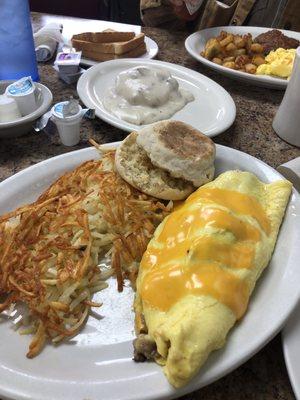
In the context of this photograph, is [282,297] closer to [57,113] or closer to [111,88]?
[57,113]

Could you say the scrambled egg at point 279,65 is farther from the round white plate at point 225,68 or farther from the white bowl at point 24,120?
the white bowl at point 24,120

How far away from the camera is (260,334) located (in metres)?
0.78

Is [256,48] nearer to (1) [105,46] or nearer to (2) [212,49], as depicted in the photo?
(2) [212,49]

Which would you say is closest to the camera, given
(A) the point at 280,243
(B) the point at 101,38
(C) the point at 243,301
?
(C) the point at 243,301

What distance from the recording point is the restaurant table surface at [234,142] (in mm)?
814

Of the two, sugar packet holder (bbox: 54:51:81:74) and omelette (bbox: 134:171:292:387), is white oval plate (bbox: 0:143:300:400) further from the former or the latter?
sugar packet holder (bbox: 54:51:81:74)

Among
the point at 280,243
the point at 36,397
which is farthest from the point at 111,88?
the point at 36,397

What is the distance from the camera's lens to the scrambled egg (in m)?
1.97

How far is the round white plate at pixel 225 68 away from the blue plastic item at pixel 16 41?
896 mm

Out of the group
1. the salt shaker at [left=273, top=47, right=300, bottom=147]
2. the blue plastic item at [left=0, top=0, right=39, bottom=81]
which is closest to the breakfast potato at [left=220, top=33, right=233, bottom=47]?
the salt shaker at [left=273, top=47, right=300, bottom=147]

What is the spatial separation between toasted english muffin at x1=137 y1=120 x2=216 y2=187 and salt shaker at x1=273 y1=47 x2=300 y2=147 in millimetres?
511

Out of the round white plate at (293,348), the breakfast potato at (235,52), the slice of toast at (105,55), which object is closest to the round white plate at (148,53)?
the slice of toast at (105,55)

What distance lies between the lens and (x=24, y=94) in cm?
145

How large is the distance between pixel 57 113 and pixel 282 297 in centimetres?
104
